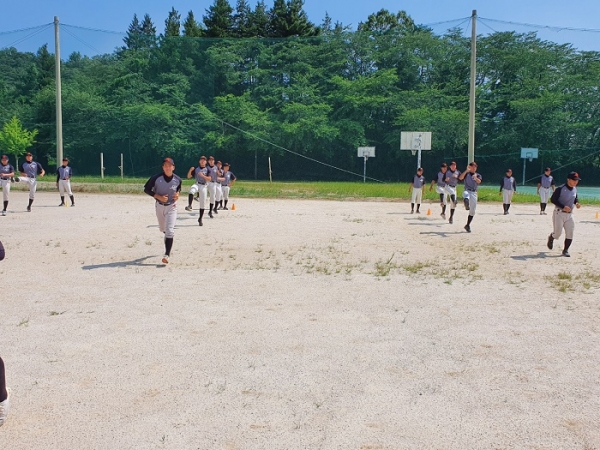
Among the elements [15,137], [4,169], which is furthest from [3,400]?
[15,137]

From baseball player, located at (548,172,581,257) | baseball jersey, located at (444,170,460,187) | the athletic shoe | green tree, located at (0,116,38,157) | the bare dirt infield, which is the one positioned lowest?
the bare dirt infield

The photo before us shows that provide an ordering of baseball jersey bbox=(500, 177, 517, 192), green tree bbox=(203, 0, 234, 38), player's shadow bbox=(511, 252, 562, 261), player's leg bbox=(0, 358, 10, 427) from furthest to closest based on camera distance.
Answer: green tree bbox=(203, 0, 234, 38) < baseball jersey bbox=(500, 177, 517, 192) < player's shadow bbox=(511, 252, 562, 261) < player's leg bbox=(0, 358, 10, 427)

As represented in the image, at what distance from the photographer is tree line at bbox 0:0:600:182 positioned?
50.4 metres

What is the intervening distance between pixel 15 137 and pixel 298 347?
5451 cm

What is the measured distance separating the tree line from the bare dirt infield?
39966mm

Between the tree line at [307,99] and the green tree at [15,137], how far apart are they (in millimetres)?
1823

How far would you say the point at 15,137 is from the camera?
5391 cm

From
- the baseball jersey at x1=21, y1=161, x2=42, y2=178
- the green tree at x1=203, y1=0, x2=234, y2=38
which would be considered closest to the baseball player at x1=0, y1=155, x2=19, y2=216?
the baseball jersey at x1=21, y1=161, x2=42, y2=178

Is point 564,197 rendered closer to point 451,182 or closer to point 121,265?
point 451,182

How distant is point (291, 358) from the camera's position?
19.5 ft

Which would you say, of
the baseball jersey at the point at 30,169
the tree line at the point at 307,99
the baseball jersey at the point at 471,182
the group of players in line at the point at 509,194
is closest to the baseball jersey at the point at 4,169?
the baseball jersey at the point at 30,169

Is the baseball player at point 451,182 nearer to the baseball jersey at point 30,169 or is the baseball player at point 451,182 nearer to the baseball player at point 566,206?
the baseball player at point 566,206

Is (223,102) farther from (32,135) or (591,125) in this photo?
(591,125)

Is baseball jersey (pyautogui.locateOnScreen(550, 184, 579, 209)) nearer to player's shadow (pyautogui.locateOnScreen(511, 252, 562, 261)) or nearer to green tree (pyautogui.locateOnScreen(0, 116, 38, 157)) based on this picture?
player's shadow (pyautogui.locateOnScreen(511, 252, 562, 261))
